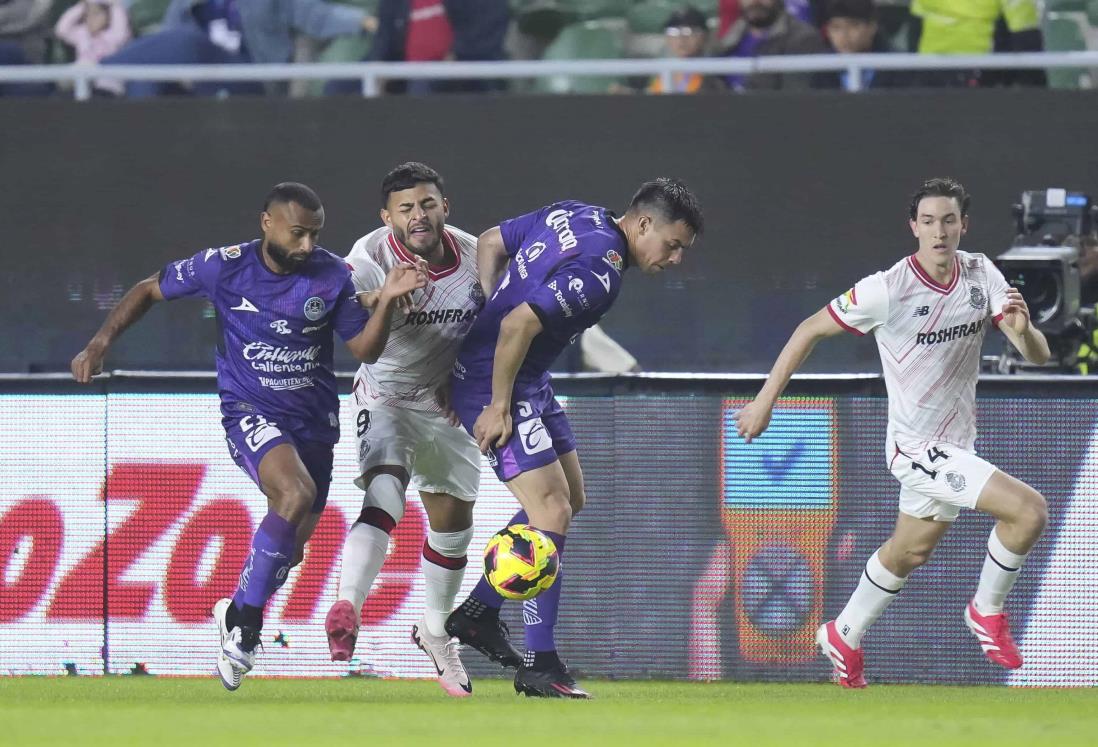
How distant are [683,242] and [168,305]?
4.90 m

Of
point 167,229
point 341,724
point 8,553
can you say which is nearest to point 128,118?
point 167,229

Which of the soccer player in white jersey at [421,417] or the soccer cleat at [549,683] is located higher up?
the soccer player in white jersey at [421,417]

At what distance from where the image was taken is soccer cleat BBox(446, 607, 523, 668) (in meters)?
7.68

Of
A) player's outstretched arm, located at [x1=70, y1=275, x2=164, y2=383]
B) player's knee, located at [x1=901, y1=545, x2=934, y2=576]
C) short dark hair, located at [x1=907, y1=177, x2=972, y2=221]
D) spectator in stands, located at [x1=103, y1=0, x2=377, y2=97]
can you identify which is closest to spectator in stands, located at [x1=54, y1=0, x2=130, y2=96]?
spectator in stands, located at [x1=103, y1=0, x2=377, y2=97]

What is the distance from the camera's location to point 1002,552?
25.2ft

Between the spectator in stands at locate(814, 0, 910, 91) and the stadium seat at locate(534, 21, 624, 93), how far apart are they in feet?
4.43

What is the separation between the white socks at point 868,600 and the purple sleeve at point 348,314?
239 cm

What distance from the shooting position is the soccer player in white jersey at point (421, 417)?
7551mm

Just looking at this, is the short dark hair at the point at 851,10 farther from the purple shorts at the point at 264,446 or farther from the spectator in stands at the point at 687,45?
the purple shorts at the point at 264,446

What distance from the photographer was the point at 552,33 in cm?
1172

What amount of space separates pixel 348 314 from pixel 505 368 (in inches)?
30.9

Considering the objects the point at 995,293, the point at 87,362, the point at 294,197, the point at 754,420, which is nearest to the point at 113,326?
the point at 87,362

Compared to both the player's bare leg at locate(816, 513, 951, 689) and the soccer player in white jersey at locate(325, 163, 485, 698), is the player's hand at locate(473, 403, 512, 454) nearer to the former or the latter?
the soccer player in white jersey at locate(325, 163, 485, 698)

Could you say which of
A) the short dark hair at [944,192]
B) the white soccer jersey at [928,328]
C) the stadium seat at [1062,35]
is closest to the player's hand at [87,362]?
the white soccer jersey at [928,328]
